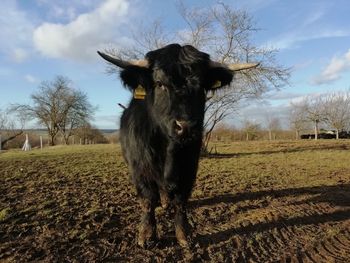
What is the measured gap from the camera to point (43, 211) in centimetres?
699

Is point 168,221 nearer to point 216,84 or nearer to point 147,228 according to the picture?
point 147,228

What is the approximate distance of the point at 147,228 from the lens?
5828mm

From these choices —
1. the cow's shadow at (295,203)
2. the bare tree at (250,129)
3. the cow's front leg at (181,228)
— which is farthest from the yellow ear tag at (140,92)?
the bare tree at (250,129)

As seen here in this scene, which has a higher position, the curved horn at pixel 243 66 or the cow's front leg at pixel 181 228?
the curved horn at pixel 243 66

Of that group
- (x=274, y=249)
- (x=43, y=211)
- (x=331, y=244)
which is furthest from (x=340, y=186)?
(x=43, y=211)

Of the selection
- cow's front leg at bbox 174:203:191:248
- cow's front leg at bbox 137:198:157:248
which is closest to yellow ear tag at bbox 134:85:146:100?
cow's front leg at bbox 137:198:157:248

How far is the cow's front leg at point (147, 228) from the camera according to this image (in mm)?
5680

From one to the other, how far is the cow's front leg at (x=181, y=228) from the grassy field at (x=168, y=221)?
0.15 meters

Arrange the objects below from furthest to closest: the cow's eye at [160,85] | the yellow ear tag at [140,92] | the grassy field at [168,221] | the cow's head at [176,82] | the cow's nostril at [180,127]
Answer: the yellow ear tag at [140,92] < the grassy field at [168,221] < the cow's eye at [160,85] < the cow's head at [176,82] < the cow's nostril at [180,127]

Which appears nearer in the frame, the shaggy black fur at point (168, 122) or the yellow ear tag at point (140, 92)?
the shaggy black fur at point (168, 122)

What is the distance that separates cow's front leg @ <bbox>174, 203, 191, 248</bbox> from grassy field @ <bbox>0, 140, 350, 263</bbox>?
5.9 inches

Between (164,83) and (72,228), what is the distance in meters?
2.60

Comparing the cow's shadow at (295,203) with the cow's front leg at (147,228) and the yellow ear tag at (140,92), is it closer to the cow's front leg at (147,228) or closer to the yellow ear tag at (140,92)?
the cow's front leg at (147,228)

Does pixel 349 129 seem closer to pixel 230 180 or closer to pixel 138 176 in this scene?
pixel 230 180
